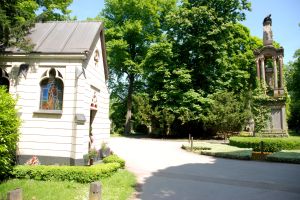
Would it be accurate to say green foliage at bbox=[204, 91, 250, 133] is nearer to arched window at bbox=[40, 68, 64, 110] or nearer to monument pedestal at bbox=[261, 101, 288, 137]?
monument pedestal at bbox=[261, 101, 288, 137]

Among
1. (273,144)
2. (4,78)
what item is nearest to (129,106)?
(273,144)

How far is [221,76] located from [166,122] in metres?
10.1

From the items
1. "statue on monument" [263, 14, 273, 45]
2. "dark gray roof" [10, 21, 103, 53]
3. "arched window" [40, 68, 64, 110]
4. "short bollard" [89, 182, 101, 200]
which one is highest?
"statue on monument" [263, 14, 273, 45]

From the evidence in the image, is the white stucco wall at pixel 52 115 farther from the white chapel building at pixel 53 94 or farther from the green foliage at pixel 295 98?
the green foliage at pixel 295 98

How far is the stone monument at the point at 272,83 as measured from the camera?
25344 mm

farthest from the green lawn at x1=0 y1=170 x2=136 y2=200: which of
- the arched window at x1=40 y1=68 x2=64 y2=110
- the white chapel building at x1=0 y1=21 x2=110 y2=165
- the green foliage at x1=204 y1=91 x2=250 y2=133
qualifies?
the green foliage at x1=204 y1=91 x2=250 y2=133

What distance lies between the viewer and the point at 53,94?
13.3m

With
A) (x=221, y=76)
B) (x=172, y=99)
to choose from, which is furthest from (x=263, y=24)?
(x=172, y=99)

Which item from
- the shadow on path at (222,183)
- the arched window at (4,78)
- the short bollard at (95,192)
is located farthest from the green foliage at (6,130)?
the short bollard at (95,192)

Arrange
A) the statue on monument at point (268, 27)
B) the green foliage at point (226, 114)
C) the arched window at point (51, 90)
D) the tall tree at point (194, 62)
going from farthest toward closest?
the tall tree at point (194, 62), the green foliage at point (226, 114), the statue on monument at point (268, 27), the arched window at point (51, 90)

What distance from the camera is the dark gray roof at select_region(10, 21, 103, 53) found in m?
13.5

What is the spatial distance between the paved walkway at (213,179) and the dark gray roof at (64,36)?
7.02m

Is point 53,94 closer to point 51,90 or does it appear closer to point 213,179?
point 51,90

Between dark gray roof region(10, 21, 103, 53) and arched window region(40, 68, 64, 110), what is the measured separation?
3.89 feet
